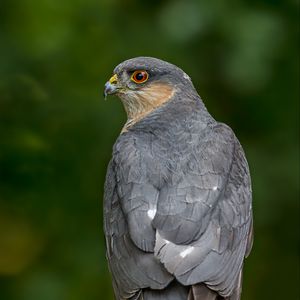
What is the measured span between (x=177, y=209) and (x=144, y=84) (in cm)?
173

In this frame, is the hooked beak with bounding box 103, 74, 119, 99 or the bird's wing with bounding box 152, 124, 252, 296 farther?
the hooked beak with bounding box 103, 74, 119, 99

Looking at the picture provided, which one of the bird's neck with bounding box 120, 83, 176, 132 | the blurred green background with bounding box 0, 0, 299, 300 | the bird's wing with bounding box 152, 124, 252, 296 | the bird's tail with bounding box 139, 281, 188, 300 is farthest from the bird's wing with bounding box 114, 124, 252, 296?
the blurred green background with bounding box 0, 0, 299, 300

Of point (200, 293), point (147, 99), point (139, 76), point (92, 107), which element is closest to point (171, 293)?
point (200, 293)

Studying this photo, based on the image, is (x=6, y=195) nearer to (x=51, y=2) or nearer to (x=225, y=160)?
(x=51, y=2)

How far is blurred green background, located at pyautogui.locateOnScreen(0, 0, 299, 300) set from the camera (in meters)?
11.4

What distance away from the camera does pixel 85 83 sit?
11773mm

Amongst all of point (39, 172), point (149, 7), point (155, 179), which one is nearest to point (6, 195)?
point (39, 172)

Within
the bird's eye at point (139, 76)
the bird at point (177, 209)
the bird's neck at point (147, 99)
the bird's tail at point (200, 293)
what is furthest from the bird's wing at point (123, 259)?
the bird's eye at point (139, 76)

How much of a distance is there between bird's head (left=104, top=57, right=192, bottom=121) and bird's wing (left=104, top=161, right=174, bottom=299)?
0.87 m

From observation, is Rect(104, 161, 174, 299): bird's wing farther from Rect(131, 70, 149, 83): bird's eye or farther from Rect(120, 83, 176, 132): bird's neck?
Rect(131, 70, 149, 83): bird's eye

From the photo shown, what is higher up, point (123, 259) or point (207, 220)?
point (207, 220)

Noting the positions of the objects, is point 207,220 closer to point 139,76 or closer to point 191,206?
point 191,206

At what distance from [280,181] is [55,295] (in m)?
2.34

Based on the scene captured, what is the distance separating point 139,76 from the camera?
1023cm
